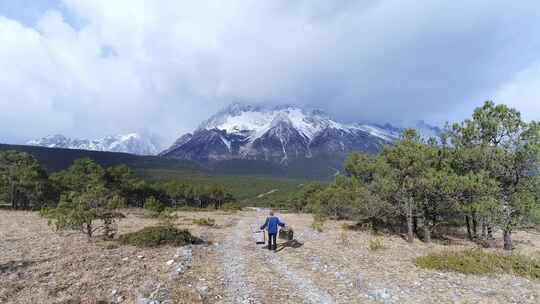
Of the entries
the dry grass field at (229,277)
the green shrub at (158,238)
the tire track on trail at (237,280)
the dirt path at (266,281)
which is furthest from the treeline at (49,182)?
the dirt path at (266,281)

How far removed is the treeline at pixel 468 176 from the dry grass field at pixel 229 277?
624 cm

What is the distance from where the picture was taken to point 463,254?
59.7ft

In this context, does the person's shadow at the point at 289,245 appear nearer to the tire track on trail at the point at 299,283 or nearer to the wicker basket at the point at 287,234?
the wicker basket at the point at 287,234

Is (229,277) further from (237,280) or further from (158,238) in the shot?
(158,238)

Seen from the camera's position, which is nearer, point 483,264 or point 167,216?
point 483,264

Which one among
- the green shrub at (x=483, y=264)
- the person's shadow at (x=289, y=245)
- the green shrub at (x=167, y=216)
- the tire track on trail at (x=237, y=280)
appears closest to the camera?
the tire track on trail at (x=237, y=280)

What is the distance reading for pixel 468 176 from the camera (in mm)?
23797

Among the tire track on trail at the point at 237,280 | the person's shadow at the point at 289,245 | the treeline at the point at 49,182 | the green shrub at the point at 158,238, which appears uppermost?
the treeline at the point at 49,182

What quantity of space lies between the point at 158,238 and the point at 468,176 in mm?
22799

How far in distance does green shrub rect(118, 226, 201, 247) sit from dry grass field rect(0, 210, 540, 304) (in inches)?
28.9

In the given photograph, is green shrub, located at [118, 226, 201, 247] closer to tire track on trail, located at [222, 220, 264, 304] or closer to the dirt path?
tire track on trail, located at [222, 220, 264, 304]

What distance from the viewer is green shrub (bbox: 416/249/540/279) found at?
15.4 metres

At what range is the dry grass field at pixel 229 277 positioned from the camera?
38.0 feet

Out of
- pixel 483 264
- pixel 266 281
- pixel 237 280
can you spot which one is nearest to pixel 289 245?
pixel 266 281
